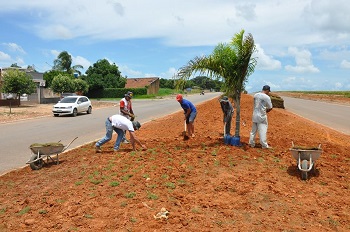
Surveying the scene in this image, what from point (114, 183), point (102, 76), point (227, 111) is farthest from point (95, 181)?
point (102, 76)

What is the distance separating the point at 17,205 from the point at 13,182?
1727 mm

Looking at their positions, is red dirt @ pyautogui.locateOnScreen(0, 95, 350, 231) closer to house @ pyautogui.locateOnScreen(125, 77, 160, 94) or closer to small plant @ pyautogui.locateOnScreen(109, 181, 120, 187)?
small plant @ pyautogui.locateOnScreen(109, 181, 120, 187)

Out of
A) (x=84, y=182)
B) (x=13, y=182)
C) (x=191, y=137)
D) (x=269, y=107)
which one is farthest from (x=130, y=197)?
(x=191, y=137)

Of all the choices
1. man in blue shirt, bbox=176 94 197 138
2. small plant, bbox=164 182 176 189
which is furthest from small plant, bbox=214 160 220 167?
man in blue shirt, bbox=176 94 197 138

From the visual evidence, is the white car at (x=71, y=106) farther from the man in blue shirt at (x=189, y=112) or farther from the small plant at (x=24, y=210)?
the small plant at (x=24, y=210)

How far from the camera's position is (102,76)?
212 feet

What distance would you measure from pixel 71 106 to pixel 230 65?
1842 cm

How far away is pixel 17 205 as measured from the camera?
234 inches

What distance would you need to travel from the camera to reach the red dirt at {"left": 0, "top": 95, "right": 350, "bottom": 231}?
5.02m

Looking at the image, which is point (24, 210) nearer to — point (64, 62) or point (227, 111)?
point (227, 111)

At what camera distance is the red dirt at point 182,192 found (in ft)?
16.5

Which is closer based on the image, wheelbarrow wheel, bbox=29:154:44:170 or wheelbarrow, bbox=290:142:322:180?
wheelbarrow, bbox=290:142:322:180

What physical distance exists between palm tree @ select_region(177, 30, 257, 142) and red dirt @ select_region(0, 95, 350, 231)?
66.9 inches

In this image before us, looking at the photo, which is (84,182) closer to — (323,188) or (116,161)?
(116,161)
